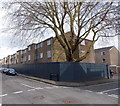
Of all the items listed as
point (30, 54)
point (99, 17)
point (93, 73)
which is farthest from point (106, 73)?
point (30, 54)

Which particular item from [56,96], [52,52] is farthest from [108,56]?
[56,96]

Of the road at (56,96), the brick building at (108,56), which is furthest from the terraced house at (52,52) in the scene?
the road at (56,96)

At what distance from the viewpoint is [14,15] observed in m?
13.6

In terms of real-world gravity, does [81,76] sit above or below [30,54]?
below

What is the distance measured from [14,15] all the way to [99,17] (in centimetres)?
1052

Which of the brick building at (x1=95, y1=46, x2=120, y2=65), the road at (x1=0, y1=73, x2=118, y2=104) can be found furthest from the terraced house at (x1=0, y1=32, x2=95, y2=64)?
the road at (x1=0, y1=73, x2=118, y2=104)

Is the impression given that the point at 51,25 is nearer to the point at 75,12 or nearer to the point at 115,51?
the point at 75,12

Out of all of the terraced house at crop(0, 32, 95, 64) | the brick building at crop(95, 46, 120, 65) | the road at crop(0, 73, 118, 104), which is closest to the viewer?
the road at crop(0, 73, 118, 104)

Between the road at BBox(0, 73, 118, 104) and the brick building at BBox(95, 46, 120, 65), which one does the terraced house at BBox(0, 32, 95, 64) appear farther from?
the road at BBox(0, 73, 118, 104)

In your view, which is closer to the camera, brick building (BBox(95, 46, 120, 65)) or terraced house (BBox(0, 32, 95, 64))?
terraced house (BBox(0, 32, 95, 64))

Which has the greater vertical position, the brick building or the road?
the brick building

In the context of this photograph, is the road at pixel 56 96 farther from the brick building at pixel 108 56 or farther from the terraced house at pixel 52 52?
the brick building at pixel 108 56

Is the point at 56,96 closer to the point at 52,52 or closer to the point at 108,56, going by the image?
the point at 52,52

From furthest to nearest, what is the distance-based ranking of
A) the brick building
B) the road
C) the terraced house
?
the brick building → the terraced house → the road
